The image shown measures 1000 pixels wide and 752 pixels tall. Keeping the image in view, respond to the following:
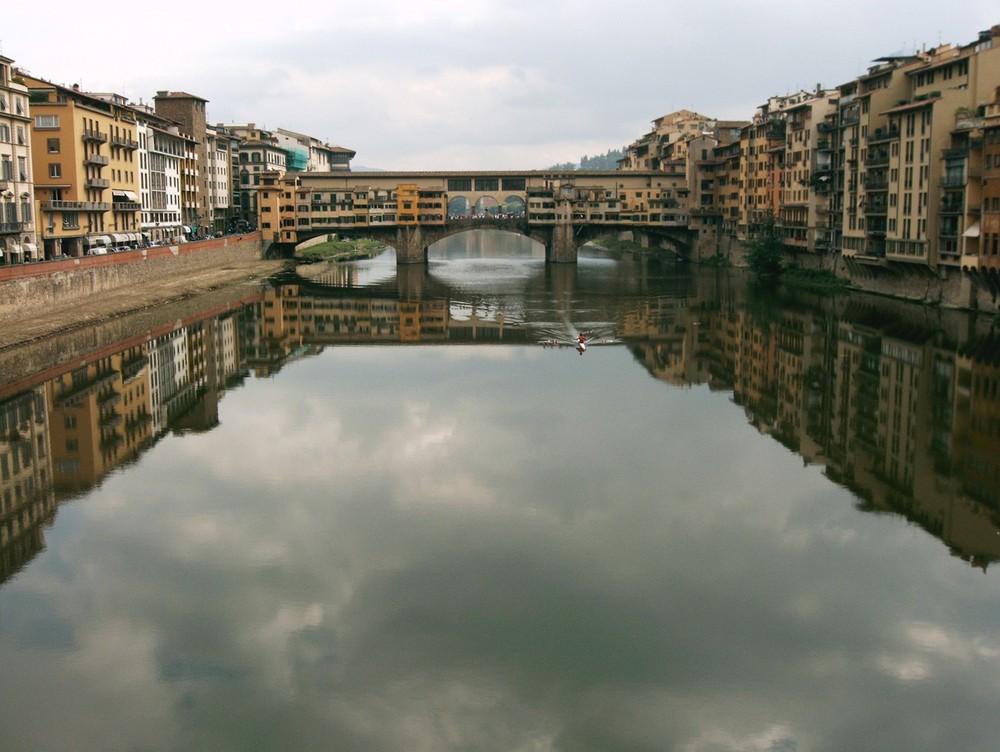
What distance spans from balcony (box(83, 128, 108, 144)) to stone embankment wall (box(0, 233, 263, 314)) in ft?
19.0

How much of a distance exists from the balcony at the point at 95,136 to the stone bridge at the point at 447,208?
21441mm

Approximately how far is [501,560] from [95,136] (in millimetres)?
41793

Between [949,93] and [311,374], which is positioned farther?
[949,93]

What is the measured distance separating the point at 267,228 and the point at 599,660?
6450 cm

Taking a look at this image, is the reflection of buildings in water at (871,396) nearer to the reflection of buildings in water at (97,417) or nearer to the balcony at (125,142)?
the reflection of buildings in water at (97,417)

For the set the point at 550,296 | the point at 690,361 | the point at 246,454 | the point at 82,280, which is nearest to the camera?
the point at 246,454

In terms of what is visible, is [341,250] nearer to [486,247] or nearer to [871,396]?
[486,247]

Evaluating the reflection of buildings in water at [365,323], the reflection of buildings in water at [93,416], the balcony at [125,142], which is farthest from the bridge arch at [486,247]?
the reflection of buildings in water at [93,416]

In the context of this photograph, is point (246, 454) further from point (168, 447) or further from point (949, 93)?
point (949, 93)

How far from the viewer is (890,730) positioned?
35.2 ft

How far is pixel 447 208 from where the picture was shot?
248 ft

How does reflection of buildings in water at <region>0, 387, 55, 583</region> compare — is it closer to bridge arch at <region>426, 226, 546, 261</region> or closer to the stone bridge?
the stone bridge

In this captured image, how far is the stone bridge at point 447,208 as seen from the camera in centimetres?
7369

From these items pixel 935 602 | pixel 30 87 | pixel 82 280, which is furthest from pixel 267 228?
pixel 935 602
